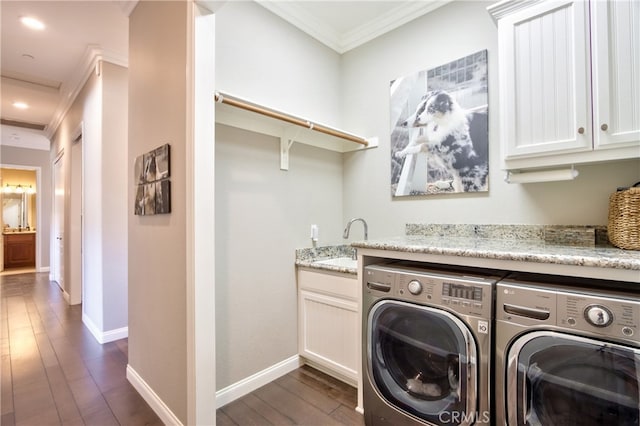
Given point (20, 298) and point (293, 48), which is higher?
point (293, 48)

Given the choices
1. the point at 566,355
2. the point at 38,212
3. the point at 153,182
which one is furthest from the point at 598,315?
the point at 38,212

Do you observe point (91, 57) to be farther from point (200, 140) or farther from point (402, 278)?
point (402, 278)

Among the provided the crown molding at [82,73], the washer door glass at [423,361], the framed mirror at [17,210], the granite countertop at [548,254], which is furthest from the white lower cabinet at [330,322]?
the framed mirror at [17,210]

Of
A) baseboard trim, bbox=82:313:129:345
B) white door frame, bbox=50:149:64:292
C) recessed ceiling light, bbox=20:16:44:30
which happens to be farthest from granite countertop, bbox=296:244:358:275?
white door frame, bbox=50:149:64:292

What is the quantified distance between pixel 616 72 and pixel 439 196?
1097 millimetres

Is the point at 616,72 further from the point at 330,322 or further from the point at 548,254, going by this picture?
the point at 330,322

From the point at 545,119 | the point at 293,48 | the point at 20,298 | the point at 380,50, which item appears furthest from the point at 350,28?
the point at 20,298

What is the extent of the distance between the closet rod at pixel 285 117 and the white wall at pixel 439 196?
0.98 ft

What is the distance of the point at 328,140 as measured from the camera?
2.50 meters

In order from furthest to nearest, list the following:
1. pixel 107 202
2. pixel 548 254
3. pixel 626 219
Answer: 1. pixel 107 202
2. pixel 626 219
3. pixel 548 254

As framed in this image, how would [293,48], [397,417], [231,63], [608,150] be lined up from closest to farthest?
[608,150] → [397,417] → [231,63] → [293,48]

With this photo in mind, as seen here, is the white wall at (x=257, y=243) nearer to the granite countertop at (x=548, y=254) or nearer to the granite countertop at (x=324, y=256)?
the granite countertop at (x=324, y=256)

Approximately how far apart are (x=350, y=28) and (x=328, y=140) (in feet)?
3.32

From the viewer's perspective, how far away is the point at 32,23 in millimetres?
2484
